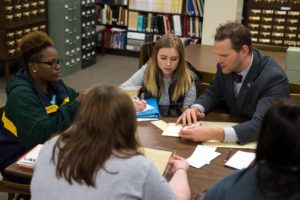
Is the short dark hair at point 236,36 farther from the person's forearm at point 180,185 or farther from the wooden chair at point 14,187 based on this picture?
the wooden chair at point 14,187

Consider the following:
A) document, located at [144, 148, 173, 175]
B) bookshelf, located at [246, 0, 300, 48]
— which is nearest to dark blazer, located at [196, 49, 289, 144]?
document, located at [144, 148, 173, 175]

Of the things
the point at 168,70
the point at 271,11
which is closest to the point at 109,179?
the point at 168,70

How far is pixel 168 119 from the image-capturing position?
90.5 inches

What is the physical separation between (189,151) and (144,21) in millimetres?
4999

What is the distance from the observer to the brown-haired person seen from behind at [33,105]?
2049mm

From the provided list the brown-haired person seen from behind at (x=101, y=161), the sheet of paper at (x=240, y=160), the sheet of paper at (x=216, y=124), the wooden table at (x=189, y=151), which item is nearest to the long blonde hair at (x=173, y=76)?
the wooden table at (x=189, y=151)

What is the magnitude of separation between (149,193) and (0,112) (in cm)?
125

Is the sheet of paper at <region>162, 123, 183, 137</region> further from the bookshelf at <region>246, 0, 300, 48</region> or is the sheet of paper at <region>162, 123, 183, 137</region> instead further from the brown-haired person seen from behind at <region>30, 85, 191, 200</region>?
the bookshelf at <region>246, 0, 300, 48</region>

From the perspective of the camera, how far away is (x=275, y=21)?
5387 millimetres

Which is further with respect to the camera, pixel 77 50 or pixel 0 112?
pixel 77 50

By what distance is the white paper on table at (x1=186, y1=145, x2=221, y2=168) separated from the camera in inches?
70.3

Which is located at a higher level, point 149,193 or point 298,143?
point 298,143

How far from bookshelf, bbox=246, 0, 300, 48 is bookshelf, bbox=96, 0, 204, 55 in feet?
3.36

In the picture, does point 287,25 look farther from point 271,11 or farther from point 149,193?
point 149,193
